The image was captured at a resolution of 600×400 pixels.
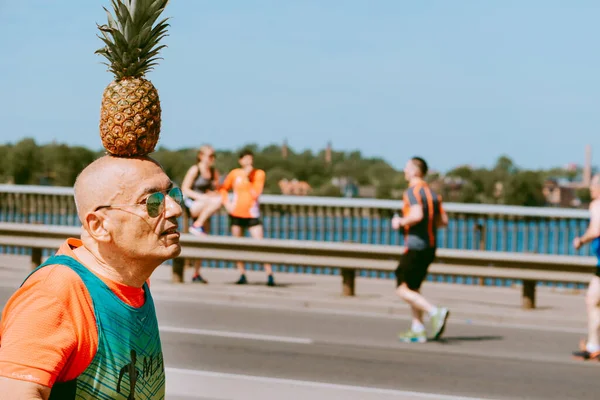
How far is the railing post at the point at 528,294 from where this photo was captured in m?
12.0

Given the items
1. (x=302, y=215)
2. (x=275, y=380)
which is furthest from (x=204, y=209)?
(x=275, y=380)

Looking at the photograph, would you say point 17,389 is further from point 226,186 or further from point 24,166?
point 24,166

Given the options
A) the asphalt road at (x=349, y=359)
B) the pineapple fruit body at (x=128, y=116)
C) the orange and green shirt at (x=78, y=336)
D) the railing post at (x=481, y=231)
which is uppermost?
the pineapple fruit body at (x=128, y=116)

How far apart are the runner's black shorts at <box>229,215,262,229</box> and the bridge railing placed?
0.42 m

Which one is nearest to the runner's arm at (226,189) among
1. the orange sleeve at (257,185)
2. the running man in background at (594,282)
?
the orange sleeve at (257,185)

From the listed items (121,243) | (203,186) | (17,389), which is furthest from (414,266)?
(17,389)

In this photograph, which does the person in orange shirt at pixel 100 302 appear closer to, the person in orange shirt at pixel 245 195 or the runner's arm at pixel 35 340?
the runner's arm at pixel 35 340

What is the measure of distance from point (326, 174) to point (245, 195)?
16.9 metres

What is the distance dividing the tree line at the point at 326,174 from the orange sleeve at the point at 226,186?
0.44 metres

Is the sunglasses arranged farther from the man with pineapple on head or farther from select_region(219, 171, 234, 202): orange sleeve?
select_region(219, 171, 234, 202): orange sleeve

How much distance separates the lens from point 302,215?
14023 millimetres

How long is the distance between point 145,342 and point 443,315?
759cm

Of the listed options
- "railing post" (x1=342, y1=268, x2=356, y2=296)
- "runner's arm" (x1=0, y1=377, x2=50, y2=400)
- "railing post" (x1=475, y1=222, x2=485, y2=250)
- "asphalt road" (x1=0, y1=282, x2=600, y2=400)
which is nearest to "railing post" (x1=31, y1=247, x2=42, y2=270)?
"asphalt road" (x1=0, y1=282, x2=600, y2=400)

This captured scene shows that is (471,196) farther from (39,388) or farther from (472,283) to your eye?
(39,388)
